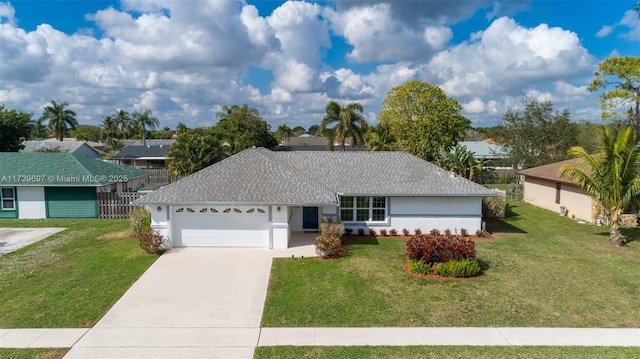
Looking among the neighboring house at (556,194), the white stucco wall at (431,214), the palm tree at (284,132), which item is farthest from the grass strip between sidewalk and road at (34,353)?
the palm tree at (284,132)

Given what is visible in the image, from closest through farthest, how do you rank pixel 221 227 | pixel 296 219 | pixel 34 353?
pixel 34 353 < pixel 221 227 < pixel 296 219

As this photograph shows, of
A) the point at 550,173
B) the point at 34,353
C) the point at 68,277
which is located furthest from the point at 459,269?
the point at 550,173

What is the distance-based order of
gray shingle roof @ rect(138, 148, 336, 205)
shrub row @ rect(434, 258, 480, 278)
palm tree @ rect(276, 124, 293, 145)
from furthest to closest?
1. palm tree @ rect(276, 124, 293, 145)
2. gray shingle roof @ rect(138, 148, 336, 205)
3. shrub row @ rect(434, 258, 480, 278)

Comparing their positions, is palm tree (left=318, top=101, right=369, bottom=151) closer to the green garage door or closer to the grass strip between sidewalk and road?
the green garage door

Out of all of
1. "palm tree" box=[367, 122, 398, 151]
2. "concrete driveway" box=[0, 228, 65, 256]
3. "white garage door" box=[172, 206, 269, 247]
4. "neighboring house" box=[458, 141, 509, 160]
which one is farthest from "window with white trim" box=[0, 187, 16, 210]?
"neighboring house" box=[458, 141, 509, 160]

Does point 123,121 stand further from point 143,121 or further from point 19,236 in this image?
point 19,236

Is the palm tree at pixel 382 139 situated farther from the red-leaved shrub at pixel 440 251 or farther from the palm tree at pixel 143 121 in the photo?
the palm tree at pixel 143 121
